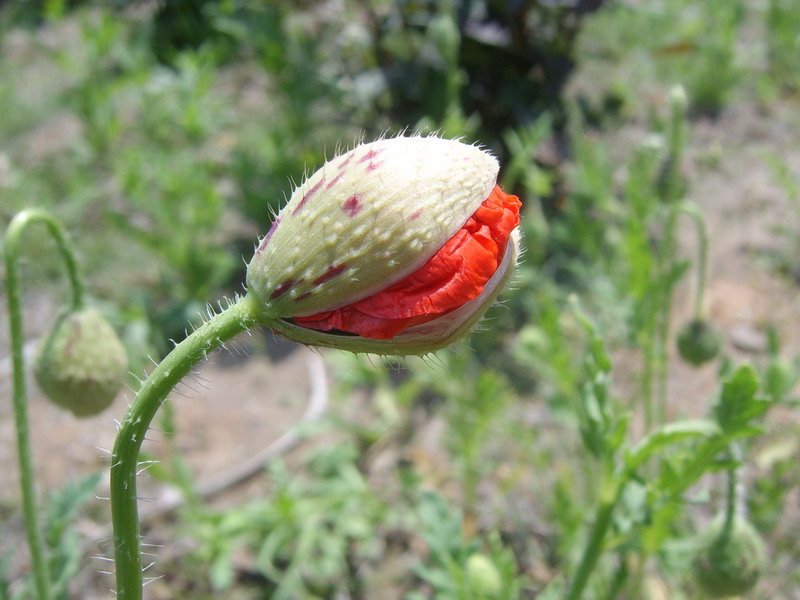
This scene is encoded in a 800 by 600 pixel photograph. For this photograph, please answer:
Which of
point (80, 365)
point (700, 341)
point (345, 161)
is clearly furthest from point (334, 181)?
point (700, 341)

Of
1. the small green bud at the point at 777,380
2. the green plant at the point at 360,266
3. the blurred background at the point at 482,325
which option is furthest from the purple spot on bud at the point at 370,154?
the small green bud at the point at 777,380

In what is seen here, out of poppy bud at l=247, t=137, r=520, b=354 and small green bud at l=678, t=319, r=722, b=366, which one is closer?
poppy bud at l=247, t=137, r=520, b=354

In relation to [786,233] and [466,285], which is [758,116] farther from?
[466,285]

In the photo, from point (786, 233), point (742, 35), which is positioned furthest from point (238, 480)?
point (742, 35)

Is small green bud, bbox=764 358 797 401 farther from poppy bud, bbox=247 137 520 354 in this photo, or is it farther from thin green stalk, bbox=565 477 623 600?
poppy bud, bbox=247 137 520 354

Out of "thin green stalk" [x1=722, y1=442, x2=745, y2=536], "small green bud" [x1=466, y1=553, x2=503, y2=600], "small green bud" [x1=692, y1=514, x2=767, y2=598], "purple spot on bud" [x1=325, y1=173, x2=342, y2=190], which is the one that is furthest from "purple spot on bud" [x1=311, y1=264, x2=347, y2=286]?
"small green bud" [x1=692, y1=514, x2=767, y2=598]

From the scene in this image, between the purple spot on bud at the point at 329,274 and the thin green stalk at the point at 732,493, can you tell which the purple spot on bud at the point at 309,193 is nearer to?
the purple spot on bud at the point at 329,274

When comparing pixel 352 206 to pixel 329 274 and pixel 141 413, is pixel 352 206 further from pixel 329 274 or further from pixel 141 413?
pixel 141 413
